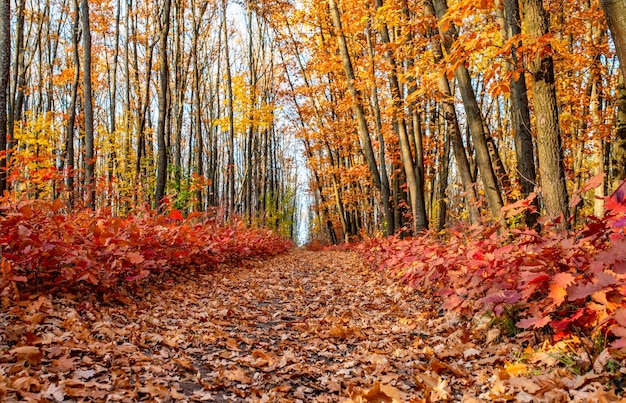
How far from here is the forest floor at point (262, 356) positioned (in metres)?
2.57

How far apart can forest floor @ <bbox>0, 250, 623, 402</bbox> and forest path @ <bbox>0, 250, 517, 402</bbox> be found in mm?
12

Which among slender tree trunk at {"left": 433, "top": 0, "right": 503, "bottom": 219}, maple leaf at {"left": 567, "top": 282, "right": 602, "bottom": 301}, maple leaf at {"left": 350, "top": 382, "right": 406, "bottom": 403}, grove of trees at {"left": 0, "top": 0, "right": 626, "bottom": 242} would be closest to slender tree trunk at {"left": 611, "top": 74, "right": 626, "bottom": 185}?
grove of trees at {"left": 0, "top": 0, "right": 626, "bottom": 242}

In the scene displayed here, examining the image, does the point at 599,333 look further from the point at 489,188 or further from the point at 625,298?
the point at 489,188

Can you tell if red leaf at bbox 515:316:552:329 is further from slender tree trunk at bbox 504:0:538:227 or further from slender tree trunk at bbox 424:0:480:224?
slender tree trunk at bbox 424:0:480:224

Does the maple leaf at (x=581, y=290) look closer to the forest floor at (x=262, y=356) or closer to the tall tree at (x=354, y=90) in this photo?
the forest floor at (x=262, y=356)

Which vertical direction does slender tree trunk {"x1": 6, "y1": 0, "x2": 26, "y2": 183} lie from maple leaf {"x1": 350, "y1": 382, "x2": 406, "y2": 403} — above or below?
above

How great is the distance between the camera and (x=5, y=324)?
3.20 metres

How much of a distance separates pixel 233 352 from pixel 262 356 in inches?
12.4

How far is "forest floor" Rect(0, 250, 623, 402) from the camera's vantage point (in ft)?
8.43

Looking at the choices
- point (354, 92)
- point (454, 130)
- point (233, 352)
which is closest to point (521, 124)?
point (454, 130)

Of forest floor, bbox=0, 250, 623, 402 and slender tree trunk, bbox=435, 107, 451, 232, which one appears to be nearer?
forest floor, bbox=0, 250, 623, 402

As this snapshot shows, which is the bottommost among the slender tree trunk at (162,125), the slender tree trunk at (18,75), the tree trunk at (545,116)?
the tree trunk at (545,116)

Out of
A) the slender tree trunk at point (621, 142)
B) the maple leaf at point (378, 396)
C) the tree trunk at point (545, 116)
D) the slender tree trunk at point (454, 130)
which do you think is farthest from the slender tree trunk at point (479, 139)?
the maple leaf at point (378, 396)

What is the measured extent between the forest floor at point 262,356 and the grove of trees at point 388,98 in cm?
134
